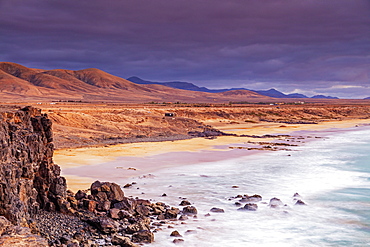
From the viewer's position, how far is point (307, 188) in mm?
24672

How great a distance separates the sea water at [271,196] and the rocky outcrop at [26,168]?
5.00 metres

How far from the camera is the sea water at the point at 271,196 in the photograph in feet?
A: 52.6

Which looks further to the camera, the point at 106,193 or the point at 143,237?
the point at 106,193

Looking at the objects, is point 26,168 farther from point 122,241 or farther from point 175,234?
point 175,234

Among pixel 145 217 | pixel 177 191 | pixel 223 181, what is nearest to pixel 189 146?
pixel 223 181

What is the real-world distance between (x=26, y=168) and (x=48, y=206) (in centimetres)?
207

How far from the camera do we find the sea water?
16031 millimetres

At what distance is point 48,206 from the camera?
15555 mm

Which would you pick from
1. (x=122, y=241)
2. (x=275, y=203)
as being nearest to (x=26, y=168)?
(x=122, y=241)

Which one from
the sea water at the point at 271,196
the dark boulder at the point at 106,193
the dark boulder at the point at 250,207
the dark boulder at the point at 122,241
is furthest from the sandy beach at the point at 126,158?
the dark boulder at the point at 250,207

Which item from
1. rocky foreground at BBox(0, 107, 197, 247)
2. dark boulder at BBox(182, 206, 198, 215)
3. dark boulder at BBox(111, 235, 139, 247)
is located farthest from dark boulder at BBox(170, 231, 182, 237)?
dark boulder at BBox(182, 206, 198, 215)

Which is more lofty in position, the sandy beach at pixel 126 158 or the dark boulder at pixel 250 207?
the sandy beach at pixel 126 158

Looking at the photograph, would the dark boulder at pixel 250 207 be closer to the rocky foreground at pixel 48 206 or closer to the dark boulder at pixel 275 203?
the dark boulder at pixel 275 203

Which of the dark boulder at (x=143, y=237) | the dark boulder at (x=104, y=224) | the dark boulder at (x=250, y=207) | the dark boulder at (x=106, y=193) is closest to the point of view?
the dark boulder at (x=143, y=237)
